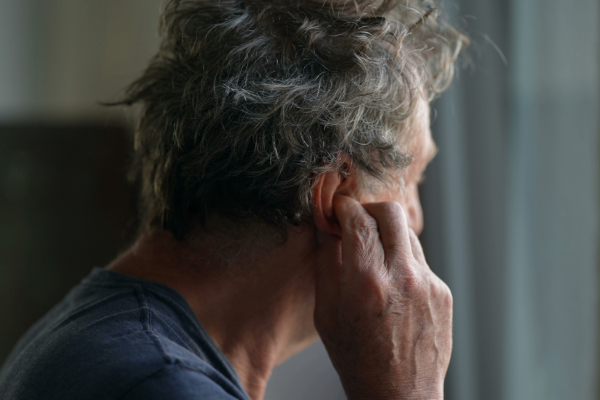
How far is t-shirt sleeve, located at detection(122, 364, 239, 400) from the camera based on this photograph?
624mm

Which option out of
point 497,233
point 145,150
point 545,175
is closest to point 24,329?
point 145,150

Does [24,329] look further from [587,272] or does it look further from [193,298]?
[587,272]

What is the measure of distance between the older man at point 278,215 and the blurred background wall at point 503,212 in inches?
8.5

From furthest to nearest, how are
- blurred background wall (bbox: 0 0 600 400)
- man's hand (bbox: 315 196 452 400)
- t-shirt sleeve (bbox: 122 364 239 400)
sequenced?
blurred background wall (bbox: 0 0 600 400) < man's hand (bbox: 315 196 452 400) < t-shirt sleeve (bbox: 122 364 239 400)

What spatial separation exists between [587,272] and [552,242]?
0.33ft

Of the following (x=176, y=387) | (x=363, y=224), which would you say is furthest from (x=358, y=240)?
(x=176, y=387)

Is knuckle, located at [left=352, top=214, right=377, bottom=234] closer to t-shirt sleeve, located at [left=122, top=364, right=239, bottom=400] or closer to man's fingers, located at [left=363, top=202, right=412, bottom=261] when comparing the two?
man's fingers, located at [left=363, top=202, right=412, bottom=261]

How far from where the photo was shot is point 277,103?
817mm

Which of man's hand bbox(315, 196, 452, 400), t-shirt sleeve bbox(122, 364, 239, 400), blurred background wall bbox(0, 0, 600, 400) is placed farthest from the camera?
blurred background wall bbox(0, 0, 600, 400)

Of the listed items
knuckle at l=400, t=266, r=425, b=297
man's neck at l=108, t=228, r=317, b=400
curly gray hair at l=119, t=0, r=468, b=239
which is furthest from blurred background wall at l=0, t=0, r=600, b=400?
curly gray hair at l=119, t=0, r=468, b=239

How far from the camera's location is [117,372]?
648 mm

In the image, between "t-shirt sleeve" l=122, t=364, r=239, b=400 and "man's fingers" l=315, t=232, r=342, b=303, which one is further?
"man's fingers" l=315, t=232, r=342, b=303

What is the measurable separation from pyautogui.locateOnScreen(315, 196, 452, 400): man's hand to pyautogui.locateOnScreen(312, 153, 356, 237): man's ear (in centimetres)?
2

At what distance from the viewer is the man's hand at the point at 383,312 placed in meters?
0.80
